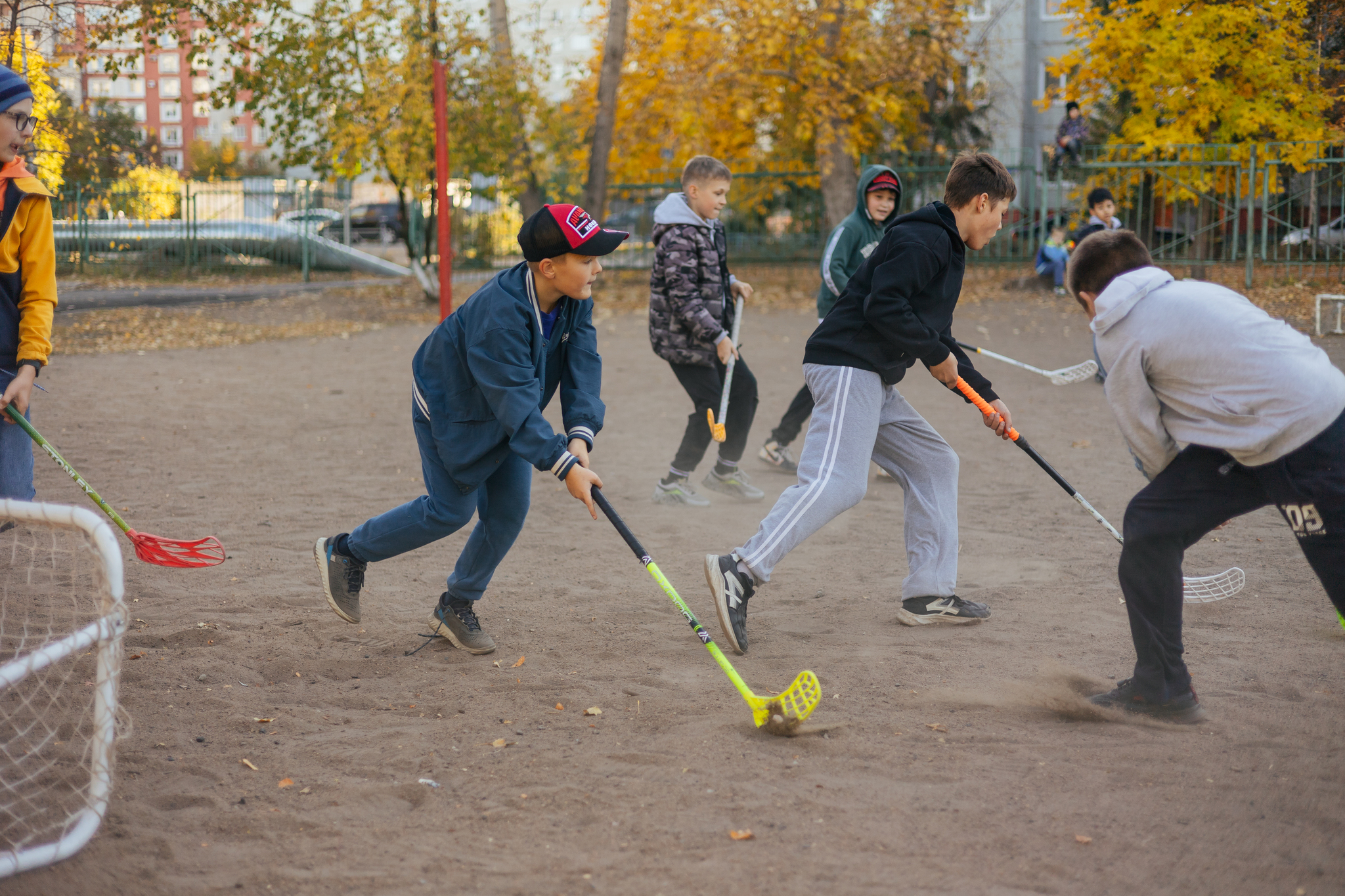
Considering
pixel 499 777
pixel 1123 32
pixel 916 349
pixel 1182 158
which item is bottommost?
pixel 499 777

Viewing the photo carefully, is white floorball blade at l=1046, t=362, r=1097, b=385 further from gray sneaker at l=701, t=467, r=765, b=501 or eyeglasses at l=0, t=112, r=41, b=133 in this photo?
eyeglasses at l=0, t=112, r=41, b=133

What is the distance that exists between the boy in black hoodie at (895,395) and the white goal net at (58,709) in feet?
6.71

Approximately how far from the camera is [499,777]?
317 cm

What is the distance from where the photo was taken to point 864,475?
4.30m

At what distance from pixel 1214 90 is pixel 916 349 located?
13.6m

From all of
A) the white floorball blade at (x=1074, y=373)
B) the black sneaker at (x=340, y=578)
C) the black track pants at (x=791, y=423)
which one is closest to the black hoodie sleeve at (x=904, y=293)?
the black sneaker at (x=340, y=578)

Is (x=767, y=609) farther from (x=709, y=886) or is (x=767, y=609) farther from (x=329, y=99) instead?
(x=329, y=99)

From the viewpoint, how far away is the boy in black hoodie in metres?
4.10

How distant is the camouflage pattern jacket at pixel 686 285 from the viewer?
632cm

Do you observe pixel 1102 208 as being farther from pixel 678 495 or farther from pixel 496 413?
pixel 496 413

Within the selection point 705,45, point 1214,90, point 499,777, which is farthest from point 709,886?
point 705,45

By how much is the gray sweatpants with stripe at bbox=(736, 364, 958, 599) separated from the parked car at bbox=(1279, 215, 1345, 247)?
40.8 feet

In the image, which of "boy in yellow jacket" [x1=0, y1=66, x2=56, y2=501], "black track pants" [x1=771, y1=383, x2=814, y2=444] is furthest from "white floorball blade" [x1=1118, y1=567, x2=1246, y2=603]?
"boy in yellow jacket" [x1=0, y1=66, x2=56, y2=501]

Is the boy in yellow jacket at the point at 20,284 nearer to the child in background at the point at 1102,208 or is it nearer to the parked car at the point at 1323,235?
the child in background at the point at 1102,208
